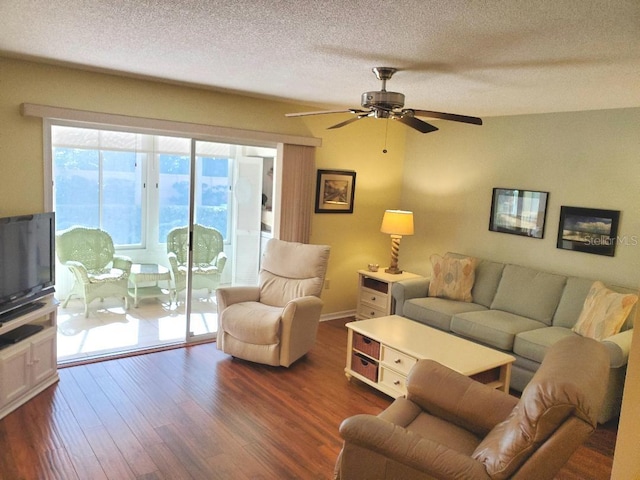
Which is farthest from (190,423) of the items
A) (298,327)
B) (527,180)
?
(527,180)

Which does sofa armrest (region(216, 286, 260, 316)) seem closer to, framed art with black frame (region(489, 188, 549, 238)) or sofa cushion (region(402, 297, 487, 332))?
sofa cushion (region(402, 297, 487, 332))

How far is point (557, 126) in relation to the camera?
4512 millimetres

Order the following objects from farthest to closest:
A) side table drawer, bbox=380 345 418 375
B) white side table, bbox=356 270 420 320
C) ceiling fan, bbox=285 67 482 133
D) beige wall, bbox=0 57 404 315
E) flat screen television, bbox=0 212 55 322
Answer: white side table, bbox=356 270 420 320
beige wall, bbox=0 57 404 315
side table drawer, bbox=380 345 418 375
flat screen television, bbox=0 212 55 322
ceiling fan, bbox=285 67 482 133

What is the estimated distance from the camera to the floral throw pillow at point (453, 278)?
487cm

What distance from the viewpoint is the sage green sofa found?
372cm

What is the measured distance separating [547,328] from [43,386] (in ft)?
12.9

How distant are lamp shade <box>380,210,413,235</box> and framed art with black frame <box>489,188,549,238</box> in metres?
0.84

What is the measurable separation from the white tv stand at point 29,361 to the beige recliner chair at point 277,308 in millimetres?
1293

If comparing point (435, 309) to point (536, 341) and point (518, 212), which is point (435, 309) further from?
point (518, 212)

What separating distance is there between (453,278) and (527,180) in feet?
3.87

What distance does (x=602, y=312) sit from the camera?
374 centimetres

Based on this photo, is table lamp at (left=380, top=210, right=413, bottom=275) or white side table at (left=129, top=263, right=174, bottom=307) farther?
table lamp at (left=380, top=210, right=413, bottom=275)

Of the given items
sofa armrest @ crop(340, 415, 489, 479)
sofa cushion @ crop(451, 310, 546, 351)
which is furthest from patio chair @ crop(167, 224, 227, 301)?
sofa armrest @ crop(340, 415, 489, 479)

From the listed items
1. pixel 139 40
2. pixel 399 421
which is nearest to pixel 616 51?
pixel 399 421
